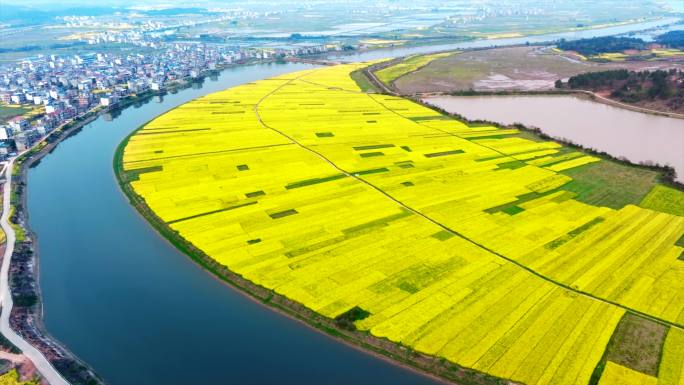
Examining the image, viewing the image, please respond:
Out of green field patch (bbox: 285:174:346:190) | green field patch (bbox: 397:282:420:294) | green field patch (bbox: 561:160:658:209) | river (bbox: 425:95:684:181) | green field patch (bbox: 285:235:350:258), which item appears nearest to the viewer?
green field patch (bbox: 397:282:420:294)

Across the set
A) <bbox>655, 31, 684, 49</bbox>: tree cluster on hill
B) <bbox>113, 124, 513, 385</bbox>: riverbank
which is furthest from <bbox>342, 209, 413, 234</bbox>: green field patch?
<bbox>655, 31, 684, 49</bbox>: tree cluster on hill

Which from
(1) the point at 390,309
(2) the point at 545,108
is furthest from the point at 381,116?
(1) the point at 390,309

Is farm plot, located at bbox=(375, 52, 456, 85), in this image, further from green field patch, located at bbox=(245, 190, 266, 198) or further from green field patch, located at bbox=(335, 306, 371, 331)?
green field patch, located at bbox=(335, 306, 371, 331)

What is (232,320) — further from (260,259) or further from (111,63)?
(111,63)

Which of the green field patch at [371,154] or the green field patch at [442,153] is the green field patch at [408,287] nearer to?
the green field patch at [371,154]

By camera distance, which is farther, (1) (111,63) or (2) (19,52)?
(2) (19,52)

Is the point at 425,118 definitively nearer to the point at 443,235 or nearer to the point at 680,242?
the point at 443,235
